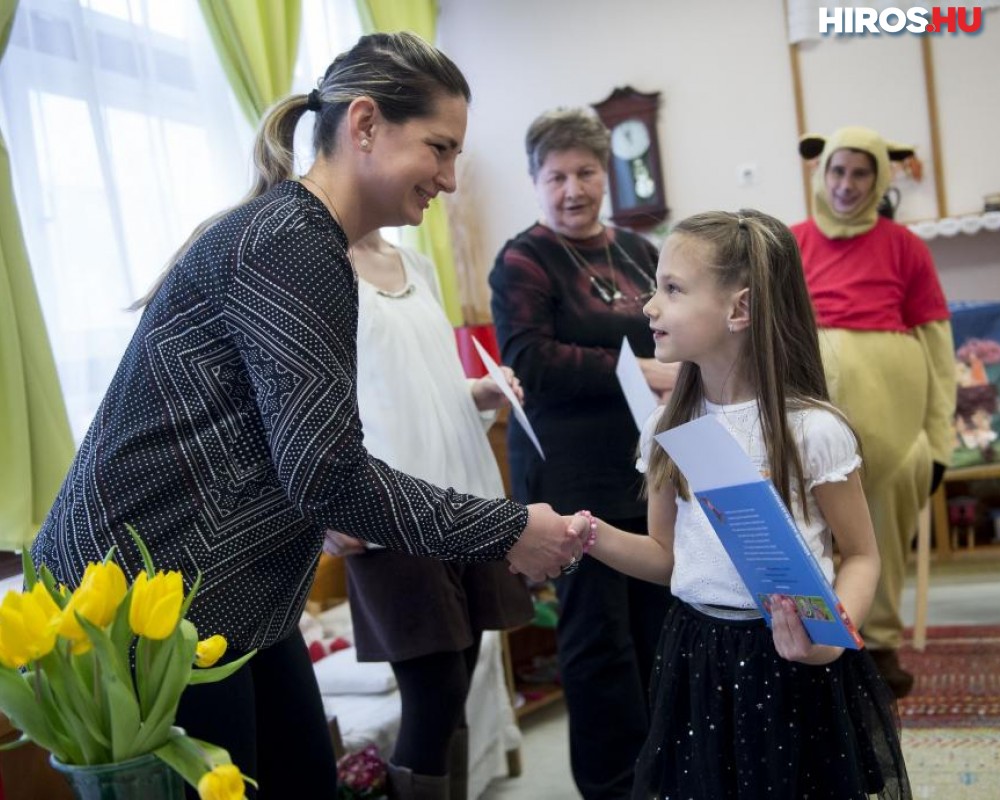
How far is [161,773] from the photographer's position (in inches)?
31.7

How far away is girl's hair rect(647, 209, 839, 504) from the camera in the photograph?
56.5 inches

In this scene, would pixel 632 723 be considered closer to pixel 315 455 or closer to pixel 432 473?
pixel 432 473

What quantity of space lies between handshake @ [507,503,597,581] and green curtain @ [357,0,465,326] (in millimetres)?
3090

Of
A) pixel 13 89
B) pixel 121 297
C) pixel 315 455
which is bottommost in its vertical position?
pixel 315 455

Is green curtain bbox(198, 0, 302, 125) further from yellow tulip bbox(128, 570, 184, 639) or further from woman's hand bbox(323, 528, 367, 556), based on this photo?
yellow tulip bbox(128, 570, 184, 639)

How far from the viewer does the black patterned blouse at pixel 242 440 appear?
1145 mm

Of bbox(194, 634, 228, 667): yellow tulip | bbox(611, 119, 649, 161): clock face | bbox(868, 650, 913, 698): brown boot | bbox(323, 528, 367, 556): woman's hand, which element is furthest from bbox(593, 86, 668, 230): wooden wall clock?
bbox(194, 634, 228, 667): yellow tulip

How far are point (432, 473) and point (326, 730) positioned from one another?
21.8 inches

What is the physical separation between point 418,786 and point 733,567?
83 cm

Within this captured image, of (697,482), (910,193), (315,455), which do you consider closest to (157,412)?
(315,455)

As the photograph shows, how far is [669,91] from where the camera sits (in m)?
5.04

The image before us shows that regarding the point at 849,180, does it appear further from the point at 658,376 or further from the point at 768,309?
the point at 768,309

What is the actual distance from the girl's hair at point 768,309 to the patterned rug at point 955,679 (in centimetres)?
177

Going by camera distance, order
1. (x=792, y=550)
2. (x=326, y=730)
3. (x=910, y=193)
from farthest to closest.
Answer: (x=910, y=193), (x=326, y=730), (x=792, y=550)
